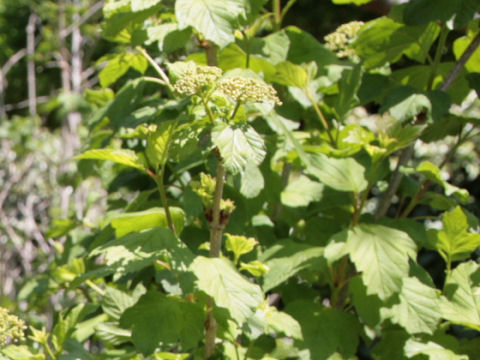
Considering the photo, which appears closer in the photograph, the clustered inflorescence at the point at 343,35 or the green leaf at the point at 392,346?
the green leaf at the point at 392,346

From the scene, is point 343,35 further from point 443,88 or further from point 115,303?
point 115,303

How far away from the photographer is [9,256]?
4.73 m

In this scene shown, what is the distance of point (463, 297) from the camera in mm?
1541

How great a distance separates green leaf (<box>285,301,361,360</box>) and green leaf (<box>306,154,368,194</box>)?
0.33 metres

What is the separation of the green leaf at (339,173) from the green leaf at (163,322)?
448mm

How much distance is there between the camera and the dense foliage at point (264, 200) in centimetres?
130

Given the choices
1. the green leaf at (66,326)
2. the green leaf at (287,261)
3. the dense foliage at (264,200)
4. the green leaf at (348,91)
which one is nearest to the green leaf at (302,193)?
the dense foliage at (264,200)

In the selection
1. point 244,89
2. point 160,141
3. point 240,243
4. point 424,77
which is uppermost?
point 244,89

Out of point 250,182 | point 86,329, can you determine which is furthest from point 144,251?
point 86,329

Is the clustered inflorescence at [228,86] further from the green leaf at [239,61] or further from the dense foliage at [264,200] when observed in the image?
the green leaf at [239,61]

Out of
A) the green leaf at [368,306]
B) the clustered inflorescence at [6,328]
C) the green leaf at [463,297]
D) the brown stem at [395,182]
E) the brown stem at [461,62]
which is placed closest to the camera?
the clustered inflorescence at [6,328]

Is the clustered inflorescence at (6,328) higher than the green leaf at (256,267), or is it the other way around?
the clustered inflorescence at (6,328)

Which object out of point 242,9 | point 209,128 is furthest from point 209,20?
point 209,128

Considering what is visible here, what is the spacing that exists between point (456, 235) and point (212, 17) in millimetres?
790
